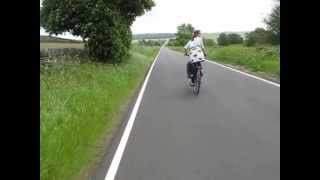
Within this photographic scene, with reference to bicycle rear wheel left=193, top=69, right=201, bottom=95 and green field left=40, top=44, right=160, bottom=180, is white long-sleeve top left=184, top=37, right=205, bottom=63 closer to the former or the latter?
bicycle rear wheel left=193, top=69, right=201, bottom=95

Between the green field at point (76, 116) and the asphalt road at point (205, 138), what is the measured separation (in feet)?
2.04

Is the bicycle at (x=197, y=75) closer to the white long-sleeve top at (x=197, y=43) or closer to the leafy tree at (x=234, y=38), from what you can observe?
the white long-sleeve top at (x=197, y=43)

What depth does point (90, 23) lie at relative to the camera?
26578 mm

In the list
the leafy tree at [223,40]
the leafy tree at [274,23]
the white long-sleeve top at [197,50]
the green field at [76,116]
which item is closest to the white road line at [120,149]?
the green field at [76,116]

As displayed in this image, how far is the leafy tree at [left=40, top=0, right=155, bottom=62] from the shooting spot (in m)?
26.6

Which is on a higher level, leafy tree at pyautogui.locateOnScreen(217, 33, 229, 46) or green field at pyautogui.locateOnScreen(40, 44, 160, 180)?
leafy tree at pyautogui.locateOnScreen(217, 33, 229, 46)

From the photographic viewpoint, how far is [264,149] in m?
9.45

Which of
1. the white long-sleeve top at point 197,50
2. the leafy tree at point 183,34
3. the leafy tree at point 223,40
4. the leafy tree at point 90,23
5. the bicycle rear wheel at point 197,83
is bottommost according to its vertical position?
the bicycle rear wheel at point 197,83

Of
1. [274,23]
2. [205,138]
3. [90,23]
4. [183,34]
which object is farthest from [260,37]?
[183,34]

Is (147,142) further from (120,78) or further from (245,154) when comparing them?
(120,78)

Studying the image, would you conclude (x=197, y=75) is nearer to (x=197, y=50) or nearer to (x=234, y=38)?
(x=197, y=50)

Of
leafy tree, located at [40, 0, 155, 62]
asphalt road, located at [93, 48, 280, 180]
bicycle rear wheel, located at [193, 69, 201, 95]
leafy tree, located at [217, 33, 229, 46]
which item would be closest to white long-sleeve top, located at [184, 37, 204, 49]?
bicycle rear wheel, located at [193, 69, 201, 95]

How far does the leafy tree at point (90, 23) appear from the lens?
2658 centimetres

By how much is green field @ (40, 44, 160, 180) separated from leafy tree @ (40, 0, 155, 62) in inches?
247
